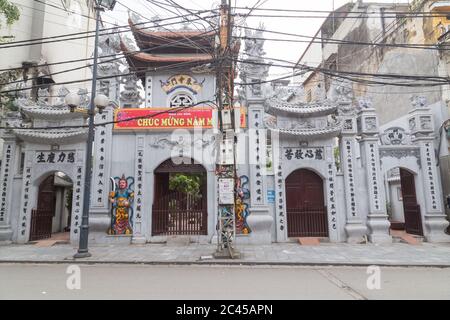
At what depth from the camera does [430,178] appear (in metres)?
12.0

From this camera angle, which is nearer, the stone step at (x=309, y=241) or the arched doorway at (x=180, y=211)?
the stone step at (x=309, y=241)

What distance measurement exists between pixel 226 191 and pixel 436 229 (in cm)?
881

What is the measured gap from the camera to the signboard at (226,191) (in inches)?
353

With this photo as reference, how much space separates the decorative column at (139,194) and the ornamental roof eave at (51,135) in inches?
88.2

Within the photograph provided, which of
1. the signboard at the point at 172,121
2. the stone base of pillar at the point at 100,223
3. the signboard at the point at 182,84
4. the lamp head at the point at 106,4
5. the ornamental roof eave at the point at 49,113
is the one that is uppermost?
the lamp head at the point at 106,4

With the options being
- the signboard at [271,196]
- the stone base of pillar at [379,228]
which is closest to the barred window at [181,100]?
the signboard at [271,196]

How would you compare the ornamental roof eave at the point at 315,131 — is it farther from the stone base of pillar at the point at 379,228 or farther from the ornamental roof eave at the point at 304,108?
the stone base of pillar at the point at 379,228

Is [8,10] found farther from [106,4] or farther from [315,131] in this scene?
[315,131]

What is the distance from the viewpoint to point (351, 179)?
1180cm

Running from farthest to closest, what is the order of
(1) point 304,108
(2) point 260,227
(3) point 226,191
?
(1) point 304,108, (2) point 260,227, (3) point 226,191

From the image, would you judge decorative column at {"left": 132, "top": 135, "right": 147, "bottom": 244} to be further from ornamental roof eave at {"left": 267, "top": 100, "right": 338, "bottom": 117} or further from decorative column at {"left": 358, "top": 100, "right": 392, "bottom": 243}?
decorative column at {"left": 358, "top": 100, "right": 392, "bottom": 243}

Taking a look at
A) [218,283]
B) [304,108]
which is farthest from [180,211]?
[304,108]

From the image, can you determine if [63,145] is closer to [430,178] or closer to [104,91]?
[104,91]
